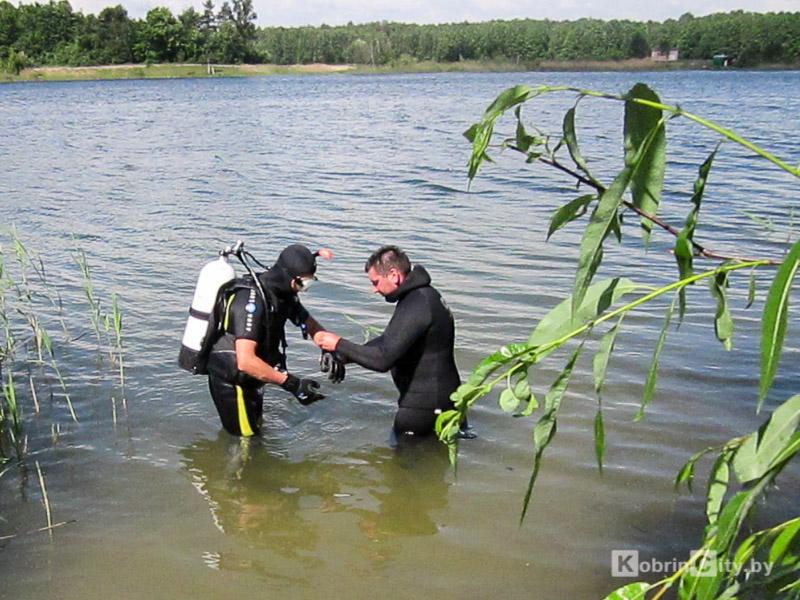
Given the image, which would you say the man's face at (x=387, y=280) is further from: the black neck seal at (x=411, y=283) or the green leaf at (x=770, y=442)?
the green leaf at (x=770, y=442)

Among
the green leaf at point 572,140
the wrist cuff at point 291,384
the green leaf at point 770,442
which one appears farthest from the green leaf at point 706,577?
the wrist cuff at point 291,384

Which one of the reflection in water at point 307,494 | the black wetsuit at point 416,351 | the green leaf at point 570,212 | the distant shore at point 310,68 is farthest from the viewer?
the distant shore at point 310,68

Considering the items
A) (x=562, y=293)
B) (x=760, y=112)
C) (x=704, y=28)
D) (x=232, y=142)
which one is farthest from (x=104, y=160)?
(x=704, y=28)

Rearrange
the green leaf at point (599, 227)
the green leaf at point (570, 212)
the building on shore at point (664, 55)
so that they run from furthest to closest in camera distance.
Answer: the building on shore at point (664, 55) → the green leaf at point (570, 212) → the green leaf at point (599, 227)

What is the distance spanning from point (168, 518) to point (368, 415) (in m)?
1.93

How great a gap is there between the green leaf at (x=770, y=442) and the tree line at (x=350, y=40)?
99531 millimetres

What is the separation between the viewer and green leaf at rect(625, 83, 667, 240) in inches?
49.1

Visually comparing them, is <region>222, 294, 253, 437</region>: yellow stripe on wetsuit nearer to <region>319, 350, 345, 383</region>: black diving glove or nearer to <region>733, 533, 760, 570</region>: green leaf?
<region>319, 350, 345, 383</region>: black diving glove

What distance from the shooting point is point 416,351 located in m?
5.85

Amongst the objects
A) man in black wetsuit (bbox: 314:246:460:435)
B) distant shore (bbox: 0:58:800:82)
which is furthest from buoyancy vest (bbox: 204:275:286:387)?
distant shore (bbox: 0:58:800:82)

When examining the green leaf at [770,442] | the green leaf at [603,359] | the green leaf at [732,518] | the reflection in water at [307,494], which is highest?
the green leaf at [603,359]

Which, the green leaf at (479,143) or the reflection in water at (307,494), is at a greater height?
the green leaf at (479,143)

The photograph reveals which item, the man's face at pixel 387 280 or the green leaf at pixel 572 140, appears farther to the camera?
the man's face at pixel 387 280

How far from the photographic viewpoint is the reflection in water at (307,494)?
5055 millimetres
